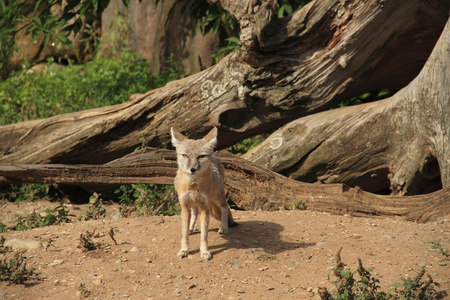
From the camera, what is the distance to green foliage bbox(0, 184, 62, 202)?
26.8 ft

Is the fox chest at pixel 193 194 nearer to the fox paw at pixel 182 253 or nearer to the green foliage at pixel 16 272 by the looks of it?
the fox paw at pixel 182 253

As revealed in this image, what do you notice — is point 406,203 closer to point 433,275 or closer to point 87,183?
point 433,275

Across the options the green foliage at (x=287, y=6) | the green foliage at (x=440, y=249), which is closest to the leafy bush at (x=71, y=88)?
the green foliage at (x=287, y=6)

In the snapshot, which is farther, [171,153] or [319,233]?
[171,153]

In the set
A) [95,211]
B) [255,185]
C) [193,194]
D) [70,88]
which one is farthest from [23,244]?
[70,88]

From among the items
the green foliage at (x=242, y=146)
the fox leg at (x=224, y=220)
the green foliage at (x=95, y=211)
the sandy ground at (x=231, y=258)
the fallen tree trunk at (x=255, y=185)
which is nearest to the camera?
the sandy ground at (x=231, y=258)

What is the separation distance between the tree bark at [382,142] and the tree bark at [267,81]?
0.49 meters

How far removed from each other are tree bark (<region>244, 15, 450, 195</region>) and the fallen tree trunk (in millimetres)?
469

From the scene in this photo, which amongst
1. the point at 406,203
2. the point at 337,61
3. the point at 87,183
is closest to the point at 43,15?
the point at 87,183

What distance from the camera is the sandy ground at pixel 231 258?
14.1 feet

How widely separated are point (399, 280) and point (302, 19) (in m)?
4.10

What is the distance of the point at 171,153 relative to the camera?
711 centimetres

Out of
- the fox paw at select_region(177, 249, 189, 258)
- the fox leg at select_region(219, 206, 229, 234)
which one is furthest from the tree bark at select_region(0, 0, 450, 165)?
the fox paw at select_region(177, 249, 189, 258)

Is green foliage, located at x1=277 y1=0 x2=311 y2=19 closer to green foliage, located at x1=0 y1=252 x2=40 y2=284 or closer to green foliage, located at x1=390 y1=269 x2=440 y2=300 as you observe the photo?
green foliage, located at x1=390 y1=269 x2=440 y2=300
